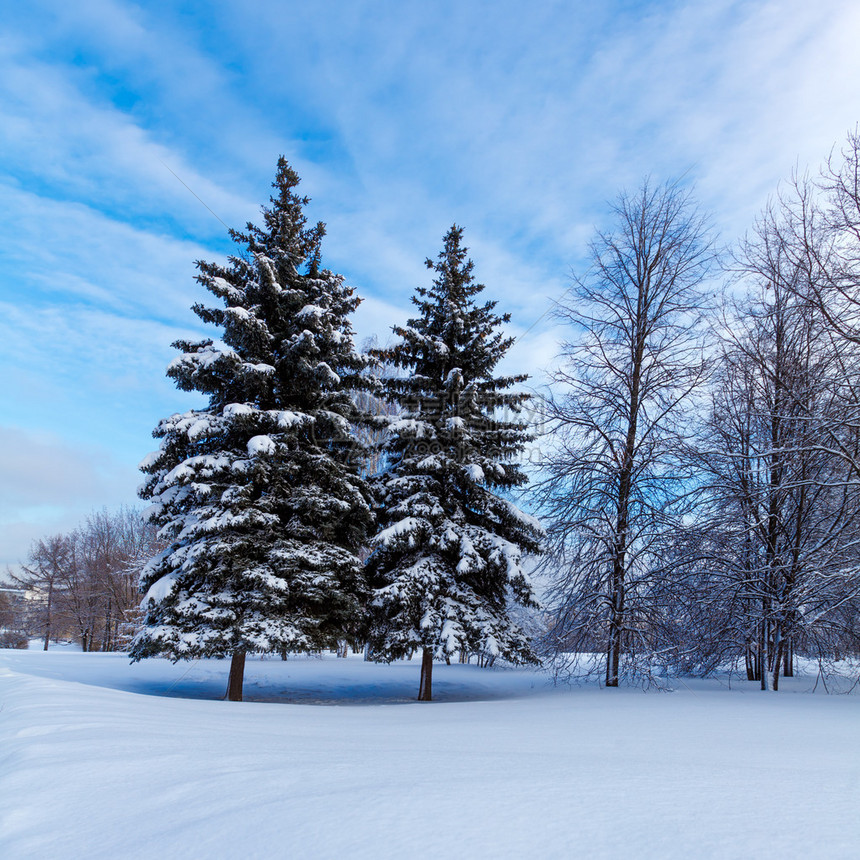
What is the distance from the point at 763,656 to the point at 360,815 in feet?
39.7

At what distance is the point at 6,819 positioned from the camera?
2240 millimetres

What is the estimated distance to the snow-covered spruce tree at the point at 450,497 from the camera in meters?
12.8

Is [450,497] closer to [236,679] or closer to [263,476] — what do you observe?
[263,476]

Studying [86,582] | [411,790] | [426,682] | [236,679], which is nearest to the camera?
[411,790]

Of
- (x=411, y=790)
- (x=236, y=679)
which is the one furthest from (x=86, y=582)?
(x=411, y=790)

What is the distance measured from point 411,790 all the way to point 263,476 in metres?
10.9

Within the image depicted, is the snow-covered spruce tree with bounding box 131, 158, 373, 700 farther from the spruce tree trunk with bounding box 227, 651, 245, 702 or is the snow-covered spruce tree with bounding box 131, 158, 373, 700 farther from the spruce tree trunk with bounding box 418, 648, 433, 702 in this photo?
the spruce tree trunk with bounding box 418, 648, 433, 702

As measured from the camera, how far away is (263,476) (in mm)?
12656

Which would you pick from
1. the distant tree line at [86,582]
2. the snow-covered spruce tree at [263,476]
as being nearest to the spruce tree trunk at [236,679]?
the snow-covered spruce tree at [263,476]

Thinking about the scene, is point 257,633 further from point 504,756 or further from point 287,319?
point 504,756

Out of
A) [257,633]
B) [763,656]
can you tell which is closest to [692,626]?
[763,656]

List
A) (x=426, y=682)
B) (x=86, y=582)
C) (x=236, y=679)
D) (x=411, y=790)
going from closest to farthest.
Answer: (x=411, y=790) < (x=236, y=679) < (x=426, y=682) < (x=86, y=582)

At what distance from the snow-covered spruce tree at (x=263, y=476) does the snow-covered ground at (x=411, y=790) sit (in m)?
6.71

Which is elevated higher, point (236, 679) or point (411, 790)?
point (411, 790)
